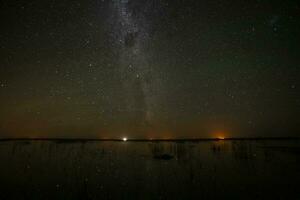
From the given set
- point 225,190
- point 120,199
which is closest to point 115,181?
point 120,199

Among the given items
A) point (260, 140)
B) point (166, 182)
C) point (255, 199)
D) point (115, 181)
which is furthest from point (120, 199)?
point (260, 140)

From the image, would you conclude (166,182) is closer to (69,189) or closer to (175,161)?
(175,161)

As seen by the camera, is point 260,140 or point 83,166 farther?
point 83,166

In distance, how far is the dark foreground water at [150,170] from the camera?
17.9 metres

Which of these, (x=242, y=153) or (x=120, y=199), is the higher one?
(x=242, y=153)

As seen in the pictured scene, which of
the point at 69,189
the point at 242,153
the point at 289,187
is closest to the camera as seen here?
the point at 289,187

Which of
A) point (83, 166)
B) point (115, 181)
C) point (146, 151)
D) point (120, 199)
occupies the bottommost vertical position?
point (120, 199)

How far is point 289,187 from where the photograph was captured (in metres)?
17.0

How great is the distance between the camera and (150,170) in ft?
63.3

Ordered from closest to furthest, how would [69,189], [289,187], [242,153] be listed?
[289,187] < [242,153] < [69,189]

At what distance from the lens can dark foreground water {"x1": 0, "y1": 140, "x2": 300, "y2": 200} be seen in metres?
17.9

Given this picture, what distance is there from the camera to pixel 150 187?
63.0ft

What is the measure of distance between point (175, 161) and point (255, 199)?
6.64m

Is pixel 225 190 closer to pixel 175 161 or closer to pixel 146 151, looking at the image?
pixel 175 161
